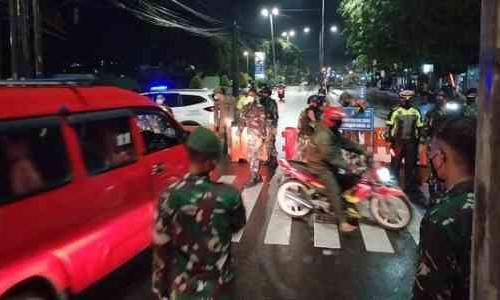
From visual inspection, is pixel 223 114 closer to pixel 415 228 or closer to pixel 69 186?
pixel 415 228

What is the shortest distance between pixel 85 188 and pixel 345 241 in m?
3.70

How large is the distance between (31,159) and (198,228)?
200cm

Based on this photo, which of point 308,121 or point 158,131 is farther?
point 308,121

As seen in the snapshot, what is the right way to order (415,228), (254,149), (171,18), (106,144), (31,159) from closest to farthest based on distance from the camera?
(31,159), (106,144), (415,228), (254,149), (171,18)

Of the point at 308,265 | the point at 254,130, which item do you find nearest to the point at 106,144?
the point at 308,265

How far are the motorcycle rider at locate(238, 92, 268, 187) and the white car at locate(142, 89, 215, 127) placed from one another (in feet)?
14.6

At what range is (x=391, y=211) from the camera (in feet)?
25.9

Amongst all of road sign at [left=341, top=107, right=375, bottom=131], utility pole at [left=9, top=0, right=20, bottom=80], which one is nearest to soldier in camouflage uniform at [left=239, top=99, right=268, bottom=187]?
road sign at [left=341, top=107, right=375, bottom=131]

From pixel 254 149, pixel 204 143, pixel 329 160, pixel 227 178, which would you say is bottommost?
pixel 227 178

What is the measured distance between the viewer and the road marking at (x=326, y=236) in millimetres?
7199

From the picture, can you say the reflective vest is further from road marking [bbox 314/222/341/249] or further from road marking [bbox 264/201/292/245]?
road marking [bbox 314/222/341/249]

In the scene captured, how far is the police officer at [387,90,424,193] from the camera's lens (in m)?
10.2

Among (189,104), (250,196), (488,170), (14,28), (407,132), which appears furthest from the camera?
(189,104)

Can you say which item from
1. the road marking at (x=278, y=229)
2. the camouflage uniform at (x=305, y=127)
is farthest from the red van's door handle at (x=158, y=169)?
the camouflage uniform at (x=305, y=127)
